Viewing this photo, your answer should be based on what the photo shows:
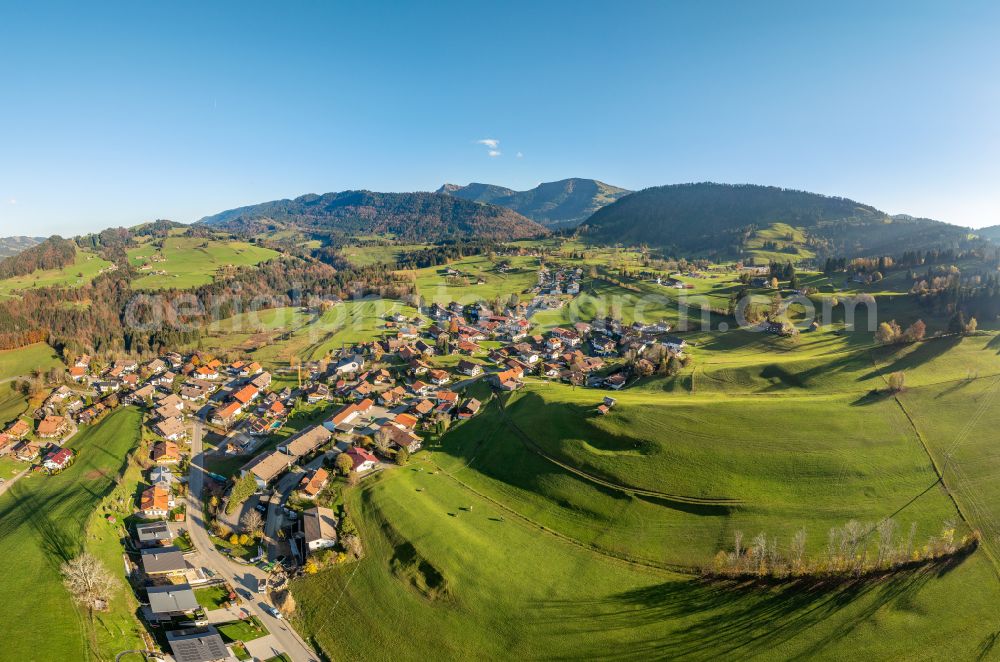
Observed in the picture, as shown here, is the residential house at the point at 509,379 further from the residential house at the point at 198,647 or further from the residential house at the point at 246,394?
the residential house at the point at 198,647

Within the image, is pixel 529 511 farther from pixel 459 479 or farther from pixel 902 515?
pixel 902 515

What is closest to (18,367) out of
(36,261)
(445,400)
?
(445,400)

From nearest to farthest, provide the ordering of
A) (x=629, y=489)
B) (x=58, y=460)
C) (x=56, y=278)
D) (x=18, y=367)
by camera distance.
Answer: (x=629, y=489), (x=58, y=460), (x=18, y=367), (x=56, y=278)

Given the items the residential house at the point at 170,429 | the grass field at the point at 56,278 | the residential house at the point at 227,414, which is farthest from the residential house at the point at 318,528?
the grass field at the point at 56,278

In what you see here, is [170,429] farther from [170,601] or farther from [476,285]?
[476,285]

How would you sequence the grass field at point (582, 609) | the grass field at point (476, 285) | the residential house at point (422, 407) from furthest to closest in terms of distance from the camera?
the grass field at point (476, 285) → the residential house at point (422, 407) → the grass field at point (582, 609)

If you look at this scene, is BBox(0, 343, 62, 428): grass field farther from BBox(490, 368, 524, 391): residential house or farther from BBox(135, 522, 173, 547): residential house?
BBox(490, 368, 524, 391): residential house

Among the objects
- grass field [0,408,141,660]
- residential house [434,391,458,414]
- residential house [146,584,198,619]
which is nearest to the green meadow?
residential house [434,391,458,414]

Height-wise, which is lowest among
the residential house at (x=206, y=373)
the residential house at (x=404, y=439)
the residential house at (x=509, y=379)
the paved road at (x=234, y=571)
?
the paved road at (x=234, y=571)
